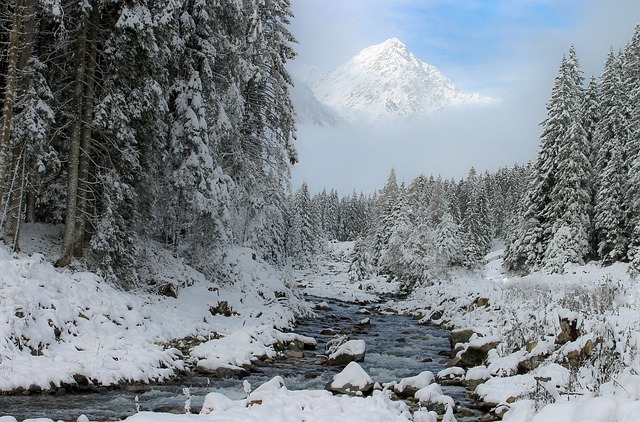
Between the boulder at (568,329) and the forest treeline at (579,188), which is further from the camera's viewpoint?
the forest treeline at (579,188)

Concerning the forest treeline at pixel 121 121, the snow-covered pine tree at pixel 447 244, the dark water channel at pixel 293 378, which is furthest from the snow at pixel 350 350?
the snow-covered pine tree at pixel 447 244

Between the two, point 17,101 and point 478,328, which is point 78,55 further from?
point 478,328

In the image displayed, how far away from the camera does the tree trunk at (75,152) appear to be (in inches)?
554

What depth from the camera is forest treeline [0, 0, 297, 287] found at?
43.9 ft

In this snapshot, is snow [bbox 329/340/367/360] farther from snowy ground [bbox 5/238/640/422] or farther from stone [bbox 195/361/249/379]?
stone [bbox 195/361/249/379]

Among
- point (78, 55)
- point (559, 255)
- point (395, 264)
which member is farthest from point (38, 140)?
point (395, 264)

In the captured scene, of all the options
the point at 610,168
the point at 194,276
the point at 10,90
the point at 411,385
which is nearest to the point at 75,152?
the point at 10,90

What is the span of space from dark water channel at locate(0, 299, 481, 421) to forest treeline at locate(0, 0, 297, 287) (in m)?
5.40

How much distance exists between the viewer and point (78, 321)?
38.7 feet

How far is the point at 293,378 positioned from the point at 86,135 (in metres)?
9.39

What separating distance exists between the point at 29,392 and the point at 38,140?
6.62 meters

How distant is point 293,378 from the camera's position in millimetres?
12672

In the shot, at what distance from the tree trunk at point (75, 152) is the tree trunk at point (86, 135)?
17cm

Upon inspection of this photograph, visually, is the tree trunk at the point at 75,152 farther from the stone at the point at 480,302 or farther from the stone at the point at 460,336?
the stone at the point at 480,302
